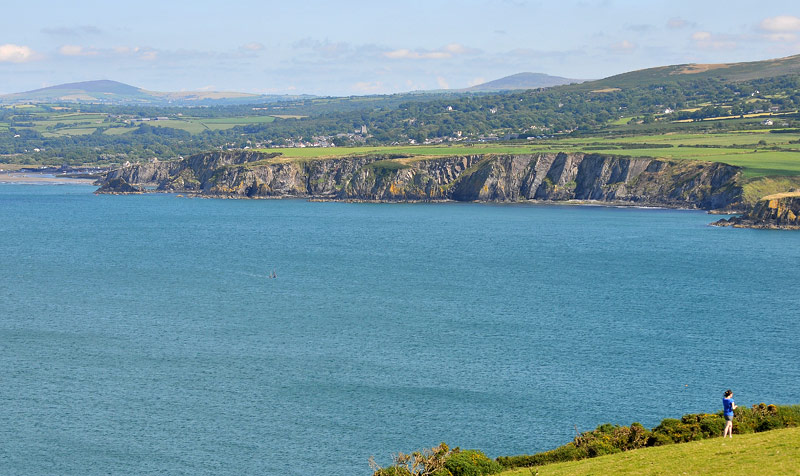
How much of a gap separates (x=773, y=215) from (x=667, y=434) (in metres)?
108

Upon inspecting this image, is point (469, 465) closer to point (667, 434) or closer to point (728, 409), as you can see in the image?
point (667, 434)

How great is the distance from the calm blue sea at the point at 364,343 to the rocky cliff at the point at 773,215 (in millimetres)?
6879

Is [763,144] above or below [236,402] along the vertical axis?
above

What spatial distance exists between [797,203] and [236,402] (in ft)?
359

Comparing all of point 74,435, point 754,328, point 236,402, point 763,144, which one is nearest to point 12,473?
point 74,435

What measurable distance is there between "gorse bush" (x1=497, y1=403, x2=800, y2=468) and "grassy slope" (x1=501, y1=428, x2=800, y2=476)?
1.69 meters

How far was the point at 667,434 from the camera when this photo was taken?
40094 mm

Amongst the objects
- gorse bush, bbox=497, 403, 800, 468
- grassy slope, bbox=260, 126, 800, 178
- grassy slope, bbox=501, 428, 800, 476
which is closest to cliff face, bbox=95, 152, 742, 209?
grassy slope, bbox=260, 126, 800, 178

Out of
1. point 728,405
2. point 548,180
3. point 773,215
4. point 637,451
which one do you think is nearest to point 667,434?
point 637,451

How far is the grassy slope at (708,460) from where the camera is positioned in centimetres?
3161

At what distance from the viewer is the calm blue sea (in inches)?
1997

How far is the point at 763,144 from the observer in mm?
180375

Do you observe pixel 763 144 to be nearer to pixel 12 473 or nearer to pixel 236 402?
pixel 236 402

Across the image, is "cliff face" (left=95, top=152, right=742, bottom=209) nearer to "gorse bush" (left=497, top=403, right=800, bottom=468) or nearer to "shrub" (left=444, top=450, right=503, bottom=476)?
"gorse bush" (left=497, top=403, right=800, bottom=468)
